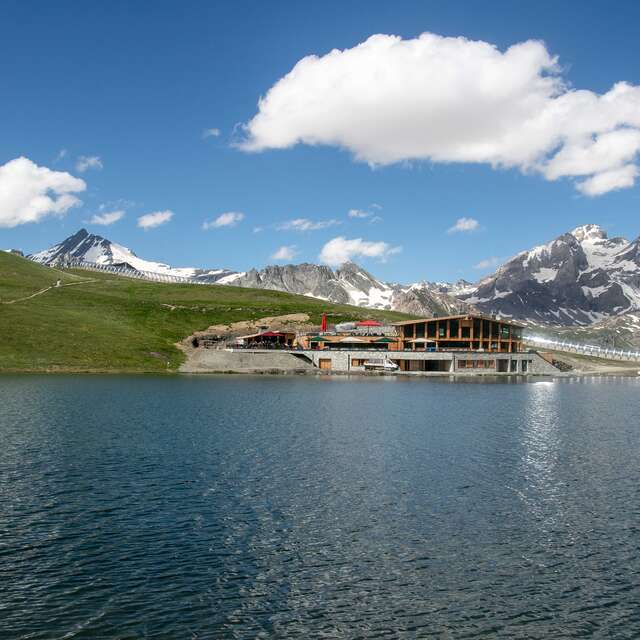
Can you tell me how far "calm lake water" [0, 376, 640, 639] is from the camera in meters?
26.2

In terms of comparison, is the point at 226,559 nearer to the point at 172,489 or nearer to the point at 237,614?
the point at 237,614

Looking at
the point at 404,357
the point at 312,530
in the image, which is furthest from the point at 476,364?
the point at 312,530

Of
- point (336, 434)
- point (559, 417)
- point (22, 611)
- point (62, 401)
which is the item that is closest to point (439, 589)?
point (22, 611)

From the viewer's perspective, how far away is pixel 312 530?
3703cm

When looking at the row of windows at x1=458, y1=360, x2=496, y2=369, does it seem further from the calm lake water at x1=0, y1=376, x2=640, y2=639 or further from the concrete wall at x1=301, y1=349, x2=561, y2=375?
the calm lake water at x1=0, y1=376, x2=640, y2=639

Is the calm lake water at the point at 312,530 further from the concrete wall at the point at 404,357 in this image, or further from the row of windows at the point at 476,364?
the row of windows at the point at 476,364

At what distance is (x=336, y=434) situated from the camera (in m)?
72.0

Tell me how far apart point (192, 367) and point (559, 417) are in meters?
109

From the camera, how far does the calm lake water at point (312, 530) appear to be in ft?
→ 85.9

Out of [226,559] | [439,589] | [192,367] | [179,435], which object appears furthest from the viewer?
[192,367]

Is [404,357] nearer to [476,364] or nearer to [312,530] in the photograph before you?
[476,364]

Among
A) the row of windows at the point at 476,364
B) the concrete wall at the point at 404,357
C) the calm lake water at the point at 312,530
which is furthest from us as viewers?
the row of windows at the point at 476,364

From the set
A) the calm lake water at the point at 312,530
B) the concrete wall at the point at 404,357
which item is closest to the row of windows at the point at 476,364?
the concrete wall at the point at 404,357

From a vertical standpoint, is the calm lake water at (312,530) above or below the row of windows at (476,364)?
below
